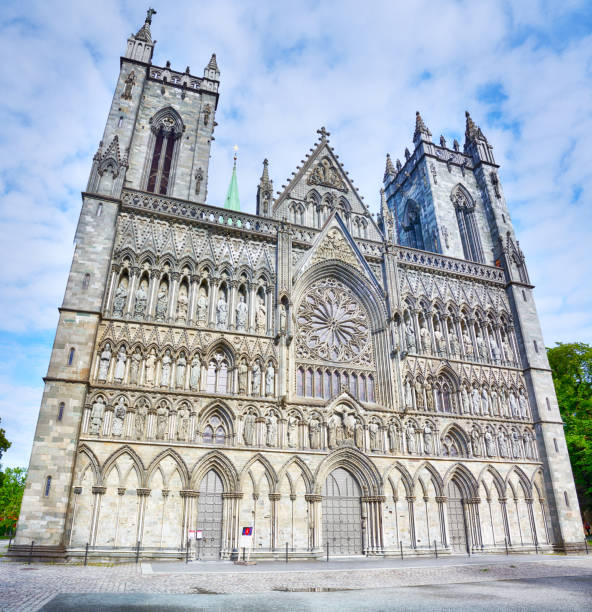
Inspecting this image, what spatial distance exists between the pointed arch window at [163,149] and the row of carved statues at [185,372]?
9.70 metres

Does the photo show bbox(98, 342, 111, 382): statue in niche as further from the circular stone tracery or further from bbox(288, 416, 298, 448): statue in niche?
the circular stone tracery

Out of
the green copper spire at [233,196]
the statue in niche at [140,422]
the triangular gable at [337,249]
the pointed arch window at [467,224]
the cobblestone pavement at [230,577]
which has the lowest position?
the cobblestone pavement at [230,577]

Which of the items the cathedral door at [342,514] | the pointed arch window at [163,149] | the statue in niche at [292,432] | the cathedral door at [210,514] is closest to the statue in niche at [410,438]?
the cathedral door at [342,514]

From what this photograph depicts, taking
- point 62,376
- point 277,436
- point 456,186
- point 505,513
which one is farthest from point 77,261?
point 456,186

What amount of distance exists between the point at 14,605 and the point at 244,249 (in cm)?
1667

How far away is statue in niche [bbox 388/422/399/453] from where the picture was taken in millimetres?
20781

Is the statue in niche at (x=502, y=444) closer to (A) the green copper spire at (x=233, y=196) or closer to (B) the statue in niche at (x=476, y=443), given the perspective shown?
(B) the statue in niche at (x=476, y=443)

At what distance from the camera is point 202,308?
67.4 feet

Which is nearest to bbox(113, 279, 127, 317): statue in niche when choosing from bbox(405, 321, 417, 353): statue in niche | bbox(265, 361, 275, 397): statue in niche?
bbox(265, 361, 275, 397): statue in niche

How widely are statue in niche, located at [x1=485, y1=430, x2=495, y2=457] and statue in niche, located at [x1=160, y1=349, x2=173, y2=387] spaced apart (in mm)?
14989

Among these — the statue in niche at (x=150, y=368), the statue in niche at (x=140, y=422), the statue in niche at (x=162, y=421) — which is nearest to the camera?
the statue in niche at (x=140, y=422)

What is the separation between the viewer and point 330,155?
28453mm

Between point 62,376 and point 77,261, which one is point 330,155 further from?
point 62,376

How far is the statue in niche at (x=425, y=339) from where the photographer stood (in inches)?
942
